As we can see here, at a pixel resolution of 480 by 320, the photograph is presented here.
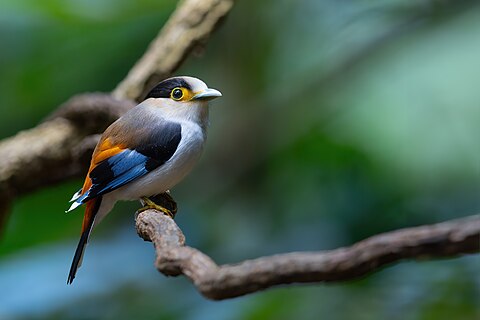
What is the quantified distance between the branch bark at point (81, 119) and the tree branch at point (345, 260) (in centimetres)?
117

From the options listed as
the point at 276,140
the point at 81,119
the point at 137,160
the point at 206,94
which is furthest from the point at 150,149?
the point at 276,140

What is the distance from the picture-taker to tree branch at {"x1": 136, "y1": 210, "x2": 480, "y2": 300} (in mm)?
869

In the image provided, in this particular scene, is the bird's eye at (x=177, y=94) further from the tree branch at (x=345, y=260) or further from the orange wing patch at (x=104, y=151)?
the tree branch at (x=345, y=260)

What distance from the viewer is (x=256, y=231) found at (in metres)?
3.06

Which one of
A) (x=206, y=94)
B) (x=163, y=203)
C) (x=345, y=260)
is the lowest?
(x=345, y=260)

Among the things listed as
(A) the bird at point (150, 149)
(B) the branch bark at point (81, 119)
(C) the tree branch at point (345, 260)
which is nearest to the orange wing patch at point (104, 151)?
(A) the bird at point (150, 149)

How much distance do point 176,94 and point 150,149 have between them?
0.43ft

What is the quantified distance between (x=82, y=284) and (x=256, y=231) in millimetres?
656

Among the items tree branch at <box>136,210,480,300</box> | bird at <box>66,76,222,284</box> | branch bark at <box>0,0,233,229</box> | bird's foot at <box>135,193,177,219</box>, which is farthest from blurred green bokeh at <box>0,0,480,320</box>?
tree branch at <box>136,210,480,300</box>

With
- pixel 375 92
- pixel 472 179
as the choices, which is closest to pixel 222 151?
pixel 375 92

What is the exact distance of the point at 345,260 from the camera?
0.90 metres

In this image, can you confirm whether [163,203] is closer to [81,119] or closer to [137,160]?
[137,160]

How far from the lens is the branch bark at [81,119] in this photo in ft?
6.97

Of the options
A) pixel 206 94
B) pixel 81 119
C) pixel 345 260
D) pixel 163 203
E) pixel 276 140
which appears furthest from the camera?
pixel 276 140
